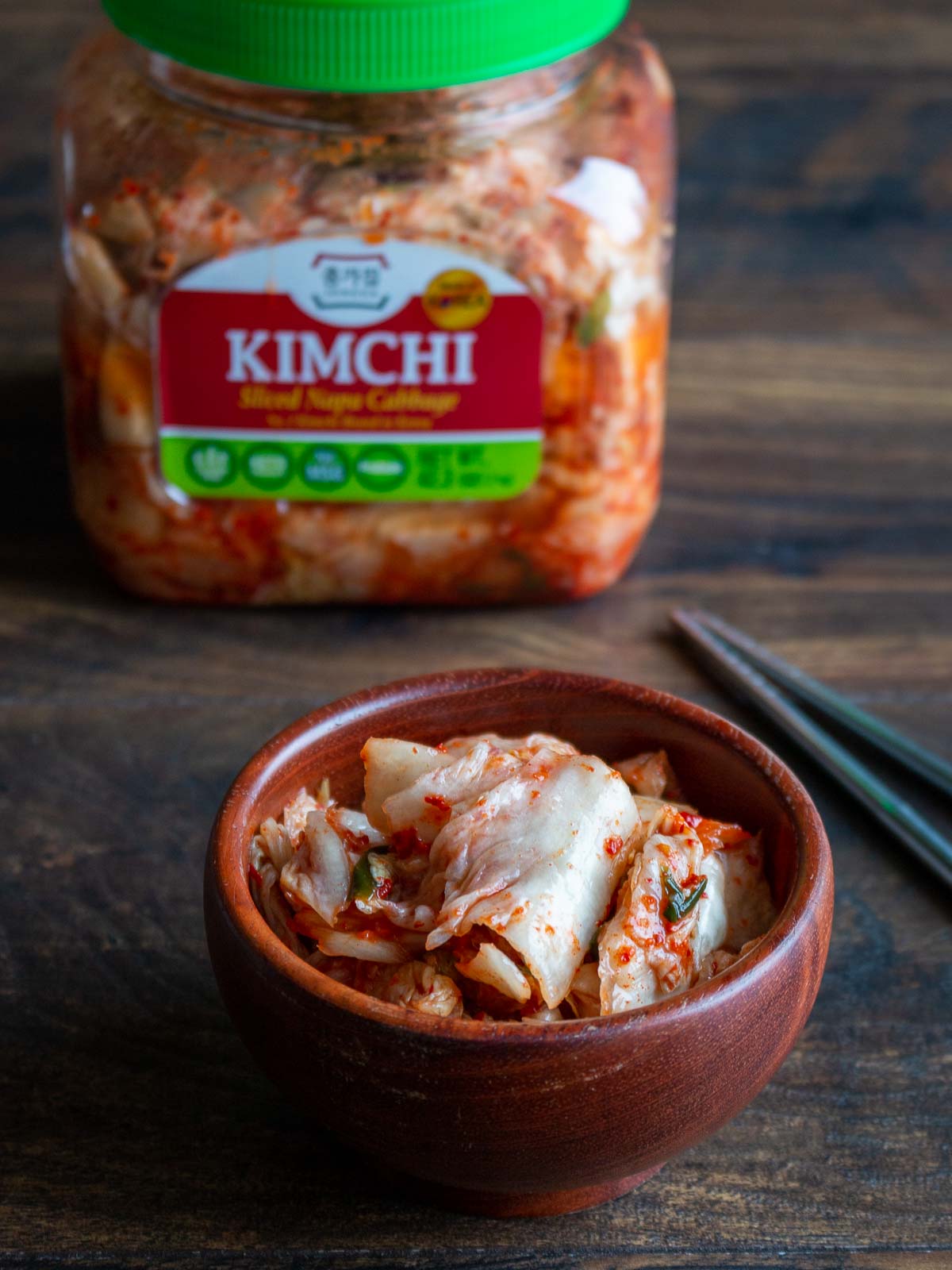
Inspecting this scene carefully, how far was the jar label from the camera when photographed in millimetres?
850

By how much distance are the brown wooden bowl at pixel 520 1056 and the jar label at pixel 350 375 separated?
315mm

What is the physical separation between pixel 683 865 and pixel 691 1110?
0.32ft

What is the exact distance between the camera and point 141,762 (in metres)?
0.83

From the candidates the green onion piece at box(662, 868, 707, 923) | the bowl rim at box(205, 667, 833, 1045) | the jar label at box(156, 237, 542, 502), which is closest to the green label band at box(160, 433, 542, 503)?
the jar label at box(156, 237, 542, 502)

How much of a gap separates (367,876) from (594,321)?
391 mm

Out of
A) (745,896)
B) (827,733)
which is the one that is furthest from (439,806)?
(827,733)

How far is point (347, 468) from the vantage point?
2.92ft

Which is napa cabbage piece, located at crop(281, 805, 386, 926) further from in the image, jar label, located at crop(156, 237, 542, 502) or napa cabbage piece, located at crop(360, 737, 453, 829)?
jar label, located at crop(156, 237, 542, 502)

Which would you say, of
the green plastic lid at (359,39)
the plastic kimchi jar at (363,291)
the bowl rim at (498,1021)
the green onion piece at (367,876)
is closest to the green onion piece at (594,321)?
the plastic kimchi jar at (363,291)

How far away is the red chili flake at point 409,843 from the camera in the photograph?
0.60 meters

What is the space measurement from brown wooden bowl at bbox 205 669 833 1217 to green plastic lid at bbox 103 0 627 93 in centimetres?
37

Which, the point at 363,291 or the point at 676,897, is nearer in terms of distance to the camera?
the point at 676,897

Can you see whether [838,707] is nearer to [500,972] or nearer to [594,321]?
[594,321]

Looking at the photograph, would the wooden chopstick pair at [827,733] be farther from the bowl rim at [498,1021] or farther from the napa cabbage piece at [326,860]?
the napa cabbage piece at [326,860]
